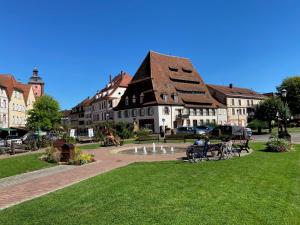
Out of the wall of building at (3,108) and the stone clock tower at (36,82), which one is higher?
the stone clock tower at (36,82)

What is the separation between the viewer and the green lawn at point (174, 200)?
6836 millimetres

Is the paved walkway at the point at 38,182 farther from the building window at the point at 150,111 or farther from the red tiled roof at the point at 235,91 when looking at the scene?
the red tiled roof at the point at 235,91

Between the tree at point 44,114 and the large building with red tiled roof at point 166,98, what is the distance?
13634 millimetres

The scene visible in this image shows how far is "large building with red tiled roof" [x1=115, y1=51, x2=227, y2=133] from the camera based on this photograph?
2223 inches

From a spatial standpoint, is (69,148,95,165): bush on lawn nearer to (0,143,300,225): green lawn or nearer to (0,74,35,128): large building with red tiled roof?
(0,143,300,225): green lawn

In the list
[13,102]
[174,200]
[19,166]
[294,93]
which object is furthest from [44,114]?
[174,200]

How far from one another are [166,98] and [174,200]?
4926 cm

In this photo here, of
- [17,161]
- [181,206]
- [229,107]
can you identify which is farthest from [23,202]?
[229,107]

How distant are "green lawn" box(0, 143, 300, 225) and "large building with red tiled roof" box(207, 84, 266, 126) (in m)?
63.3

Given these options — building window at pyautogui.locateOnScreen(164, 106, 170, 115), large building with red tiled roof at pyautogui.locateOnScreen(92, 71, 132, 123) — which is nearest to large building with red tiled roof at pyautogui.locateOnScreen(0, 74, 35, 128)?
large building with red tiled roof at pyautogui.locateOnScreen(92, 71, 132, 123)

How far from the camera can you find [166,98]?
5706 cm

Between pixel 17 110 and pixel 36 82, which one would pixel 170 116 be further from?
pixel 36 82

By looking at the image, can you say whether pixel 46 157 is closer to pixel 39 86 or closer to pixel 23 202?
pixel 23 202

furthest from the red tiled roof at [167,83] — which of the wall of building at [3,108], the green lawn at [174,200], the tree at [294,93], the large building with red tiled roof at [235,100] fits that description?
the green lawn at [174,200]
